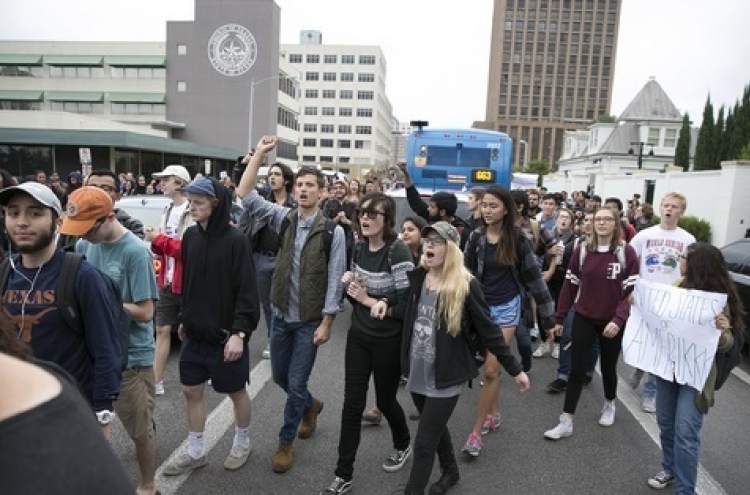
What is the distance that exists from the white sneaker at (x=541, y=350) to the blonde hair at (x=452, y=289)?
4.01 m

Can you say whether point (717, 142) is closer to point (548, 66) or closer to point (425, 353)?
point (425, 353)

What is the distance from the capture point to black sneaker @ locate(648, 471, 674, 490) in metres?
3.74

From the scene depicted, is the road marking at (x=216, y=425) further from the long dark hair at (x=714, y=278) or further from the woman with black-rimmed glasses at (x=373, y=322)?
the long dark hair at (x=714, y=278)

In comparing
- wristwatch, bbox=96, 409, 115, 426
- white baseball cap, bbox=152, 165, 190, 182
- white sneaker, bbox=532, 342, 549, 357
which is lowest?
white sneaker, bbox=532, 342, 549, 357

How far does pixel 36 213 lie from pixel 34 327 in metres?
0.53

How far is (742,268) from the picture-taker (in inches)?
284

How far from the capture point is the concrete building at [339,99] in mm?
100875

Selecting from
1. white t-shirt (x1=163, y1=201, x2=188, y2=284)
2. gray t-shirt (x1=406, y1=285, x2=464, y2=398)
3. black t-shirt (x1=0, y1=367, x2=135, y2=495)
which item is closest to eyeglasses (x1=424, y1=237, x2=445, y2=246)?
gray t-shirt (x1=406, y1=285, x2=464, y2=398)

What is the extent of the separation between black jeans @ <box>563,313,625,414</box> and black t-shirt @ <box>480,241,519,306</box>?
29.7 inches

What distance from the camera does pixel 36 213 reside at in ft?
8.01

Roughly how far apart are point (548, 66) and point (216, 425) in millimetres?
137536

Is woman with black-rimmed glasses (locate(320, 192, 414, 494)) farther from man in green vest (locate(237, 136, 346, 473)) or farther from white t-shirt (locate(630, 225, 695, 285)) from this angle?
white t-shirt (locate(630, 225, 695, 285))

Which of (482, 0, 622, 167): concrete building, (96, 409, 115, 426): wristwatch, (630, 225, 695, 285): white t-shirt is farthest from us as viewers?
(482, 0, 622, 167): concrete building

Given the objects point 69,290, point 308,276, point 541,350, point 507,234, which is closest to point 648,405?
point 541,350
